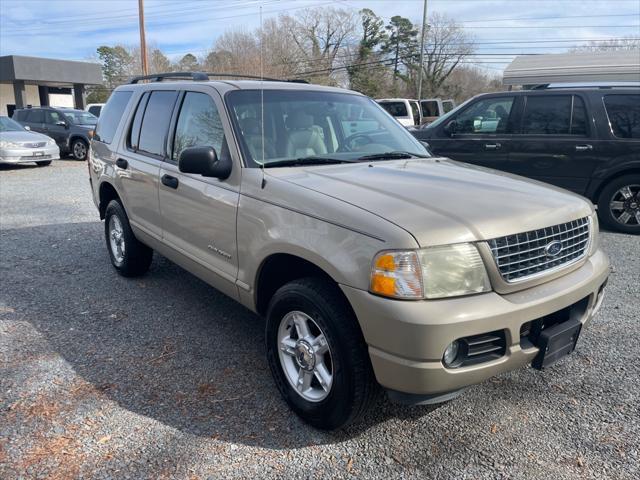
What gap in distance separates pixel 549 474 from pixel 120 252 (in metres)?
4.33

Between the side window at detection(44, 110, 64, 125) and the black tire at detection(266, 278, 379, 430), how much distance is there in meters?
17.1

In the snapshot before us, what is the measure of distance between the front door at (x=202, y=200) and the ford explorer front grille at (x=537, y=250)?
1607mm

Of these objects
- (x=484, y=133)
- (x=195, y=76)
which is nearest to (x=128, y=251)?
(x=195, y=76)

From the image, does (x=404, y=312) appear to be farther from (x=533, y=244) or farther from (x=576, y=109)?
(x=576, y=109)

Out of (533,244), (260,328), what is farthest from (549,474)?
(260,328)

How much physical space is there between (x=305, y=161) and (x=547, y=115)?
17.4 feet

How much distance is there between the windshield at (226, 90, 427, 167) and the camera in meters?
3.38

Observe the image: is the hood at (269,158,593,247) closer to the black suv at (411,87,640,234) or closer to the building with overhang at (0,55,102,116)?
the black suv at (411,87,640,234)

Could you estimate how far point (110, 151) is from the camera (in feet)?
16.6

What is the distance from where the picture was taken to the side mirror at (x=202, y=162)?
3.12 m

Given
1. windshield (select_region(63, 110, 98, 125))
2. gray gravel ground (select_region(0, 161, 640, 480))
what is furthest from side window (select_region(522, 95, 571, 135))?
windshield (select_region(63, 110, 98, 125))

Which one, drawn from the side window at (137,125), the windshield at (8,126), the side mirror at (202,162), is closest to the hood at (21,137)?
the windshield at (8,126)

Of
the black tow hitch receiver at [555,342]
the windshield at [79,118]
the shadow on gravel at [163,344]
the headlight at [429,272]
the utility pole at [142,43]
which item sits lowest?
the shadow on gravel at [163,344]

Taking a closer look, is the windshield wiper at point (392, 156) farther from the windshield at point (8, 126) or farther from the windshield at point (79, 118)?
the windshield at point (79, 118)
